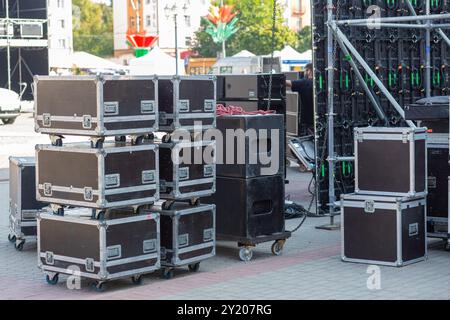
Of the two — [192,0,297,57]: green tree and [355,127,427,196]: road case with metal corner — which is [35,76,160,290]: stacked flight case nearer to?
[355,127,427,196]: road case with metal corner

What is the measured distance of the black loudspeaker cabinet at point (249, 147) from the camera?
31.4 feet

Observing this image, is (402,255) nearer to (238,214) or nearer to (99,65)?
(238,214)

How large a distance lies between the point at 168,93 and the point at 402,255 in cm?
274

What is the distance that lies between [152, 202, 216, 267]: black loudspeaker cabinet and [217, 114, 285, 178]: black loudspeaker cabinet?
2.05 feet

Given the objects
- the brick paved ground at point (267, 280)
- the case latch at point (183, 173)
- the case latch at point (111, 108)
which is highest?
the case latch at point (111, 108)

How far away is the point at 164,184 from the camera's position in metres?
8.92

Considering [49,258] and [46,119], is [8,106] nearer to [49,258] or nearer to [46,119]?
[46,119]

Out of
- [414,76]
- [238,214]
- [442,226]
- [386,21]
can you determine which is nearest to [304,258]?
[238,214]

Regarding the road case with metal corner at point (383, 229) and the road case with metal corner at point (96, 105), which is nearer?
the road case with metal corner at point (96, 105)

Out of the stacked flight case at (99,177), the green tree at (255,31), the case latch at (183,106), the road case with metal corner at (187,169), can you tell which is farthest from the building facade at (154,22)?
the stacked flight case at (99,177)

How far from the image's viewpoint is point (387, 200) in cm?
928

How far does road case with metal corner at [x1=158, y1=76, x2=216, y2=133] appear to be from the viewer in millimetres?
8883

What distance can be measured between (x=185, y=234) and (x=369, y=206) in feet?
6.01

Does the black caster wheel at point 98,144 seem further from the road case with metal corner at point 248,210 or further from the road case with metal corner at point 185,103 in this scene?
the road case with metal corner at point 248,210
